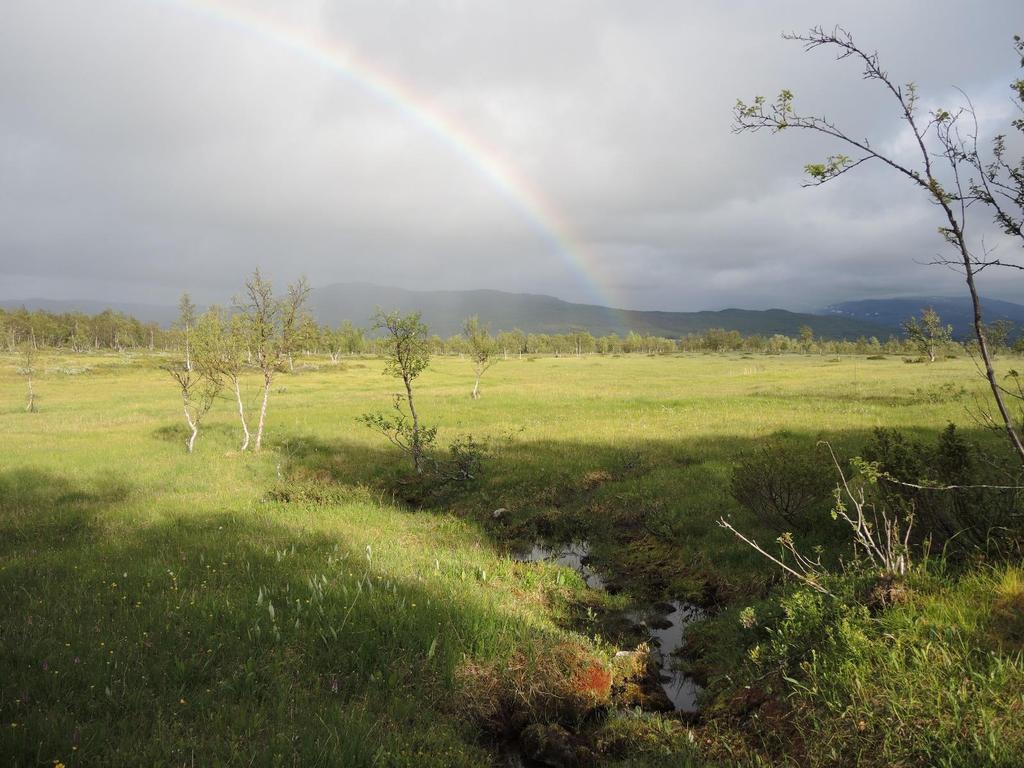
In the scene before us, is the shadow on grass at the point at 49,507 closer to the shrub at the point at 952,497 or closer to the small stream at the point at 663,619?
the small stream at the point at 663,619

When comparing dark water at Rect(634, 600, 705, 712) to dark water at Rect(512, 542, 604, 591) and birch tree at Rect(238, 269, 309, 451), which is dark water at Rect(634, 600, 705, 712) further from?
birch tree at Rect(238, 269, 309, 451)

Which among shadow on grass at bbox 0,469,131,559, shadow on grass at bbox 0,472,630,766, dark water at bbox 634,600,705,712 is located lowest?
dark water at bbox 634,600,705,712

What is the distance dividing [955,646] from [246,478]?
17.8 m

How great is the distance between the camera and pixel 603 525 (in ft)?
41.7

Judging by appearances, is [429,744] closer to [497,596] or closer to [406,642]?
[406,642]

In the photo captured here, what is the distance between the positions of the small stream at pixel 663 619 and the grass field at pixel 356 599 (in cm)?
42

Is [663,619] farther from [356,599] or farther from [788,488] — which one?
[356,599]

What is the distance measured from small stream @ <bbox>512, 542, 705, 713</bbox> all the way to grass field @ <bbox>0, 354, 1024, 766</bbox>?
1.38 ft

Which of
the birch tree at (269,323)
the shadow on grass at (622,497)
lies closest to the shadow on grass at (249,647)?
the shadow on grass at (622,497)

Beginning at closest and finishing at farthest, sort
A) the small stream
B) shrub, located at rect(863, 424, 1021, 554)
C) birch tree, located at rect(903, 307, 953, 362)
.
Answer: birch tree, located at rect(903, 307, 953, 362) < shrub, located at rect(863, 424, 1021, 554) < the small stream

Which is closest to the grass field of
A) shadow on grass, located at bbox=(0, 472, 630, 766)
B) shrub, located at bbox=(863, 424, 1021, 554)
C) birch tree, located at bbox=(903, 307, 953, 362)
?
shadow on grass, located at bbox=(0, 472, 630, 766)

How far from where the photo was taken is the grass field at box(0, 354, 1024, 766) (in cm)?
460

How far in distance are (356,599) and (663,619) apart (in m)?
5.12

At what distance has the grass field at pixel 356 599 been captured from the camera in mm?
4602
